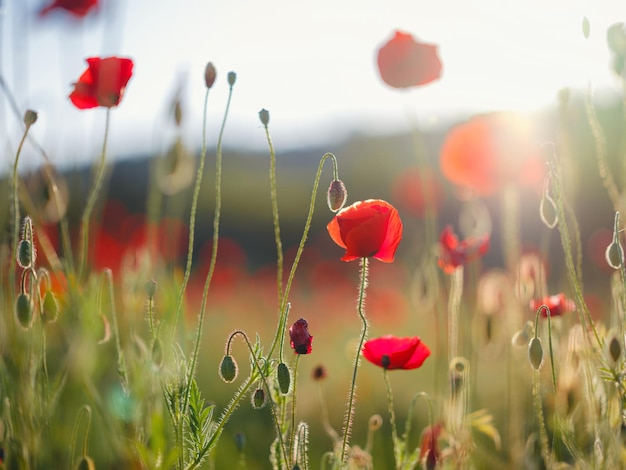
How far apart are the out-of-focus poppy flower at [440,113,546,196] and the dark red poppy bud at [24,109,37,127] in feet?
6.63

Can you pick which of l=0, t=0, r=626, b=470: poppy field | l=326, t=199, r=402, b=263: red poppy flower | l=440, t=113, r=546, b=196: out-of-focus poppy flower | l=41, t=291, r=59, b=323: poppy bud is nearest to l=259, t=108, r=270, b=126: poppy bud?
l=0, t=0, r=626, b=470: poppy field

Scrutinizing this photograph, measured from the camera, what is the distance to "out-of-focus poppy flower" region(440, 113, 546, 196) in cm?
325

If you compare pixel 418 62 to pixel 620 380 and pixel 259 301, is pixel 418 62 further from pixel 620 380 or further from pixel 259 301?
pixel 259 301

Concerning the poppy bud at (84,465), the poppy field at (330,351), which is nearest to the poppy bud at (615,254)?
the poppy field at (330,351)

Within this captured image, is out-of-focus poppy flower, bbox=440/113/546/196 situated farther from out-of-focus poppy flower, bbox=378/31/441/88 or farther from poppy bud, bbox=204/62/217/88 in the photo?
poppy bud, bbox=204/62/217/88

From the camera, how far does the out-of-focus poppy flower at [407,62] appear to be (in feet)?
8.23

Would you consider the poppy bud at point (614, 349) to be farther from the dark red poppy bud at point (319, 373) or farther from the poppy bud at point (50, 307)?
the poppy bud at point (50, 307)

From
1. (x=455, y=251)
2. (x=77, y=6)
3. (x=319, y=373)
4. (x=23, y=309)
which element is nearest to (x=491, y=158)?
(x=455, y=251)

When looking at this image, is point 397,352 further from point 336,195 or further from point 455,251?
point 455,251

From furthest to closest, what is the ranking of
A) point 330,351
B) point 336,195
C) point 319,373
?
point 330,351
point 319,373
point 336,195

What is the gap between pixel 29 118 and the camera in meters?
1.79

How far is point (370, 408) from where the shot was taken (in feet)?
13.7

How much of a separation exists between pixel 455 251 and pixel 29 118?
1464 mm

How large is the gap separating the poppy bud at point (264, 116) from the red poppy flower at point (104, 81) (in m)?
0.49
